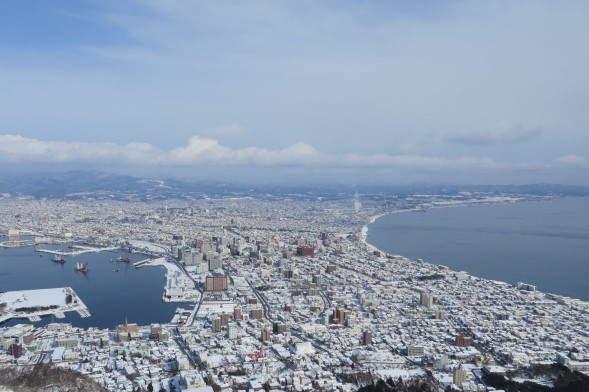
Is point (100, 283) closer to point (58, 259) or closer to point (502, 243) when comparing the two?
point (58, 259)

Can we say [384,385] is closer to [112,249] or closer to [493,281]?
[493,281]

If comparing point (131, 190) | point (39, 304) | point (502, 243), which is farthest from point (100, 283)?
point (131, 190)

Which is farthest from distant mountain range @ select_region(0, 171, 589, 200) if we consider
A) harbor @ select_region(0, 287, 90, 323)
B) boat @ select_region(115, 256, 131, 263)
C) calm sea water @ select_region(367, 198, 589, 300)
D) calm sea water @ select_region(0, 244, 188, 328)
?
harbor @ select_region(0, 287, 90, 323)

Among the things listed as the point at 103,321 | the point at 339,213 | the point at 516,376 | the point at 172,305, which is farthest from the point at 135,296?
the point at 339,213

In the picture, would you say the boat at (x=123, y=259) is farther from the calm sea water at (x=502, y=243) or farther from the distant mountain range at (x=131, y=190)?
the distant mountain range at (x=131, y=190)

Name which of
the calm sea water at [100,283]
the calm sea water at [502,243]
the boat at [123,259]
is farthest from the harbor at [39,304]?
the calm sea water at [502,243]

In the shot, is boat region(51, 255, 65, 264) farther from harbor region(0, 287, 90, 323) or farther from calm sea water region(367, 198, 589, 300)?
calm sea water region(367, 198, 589, 300)
